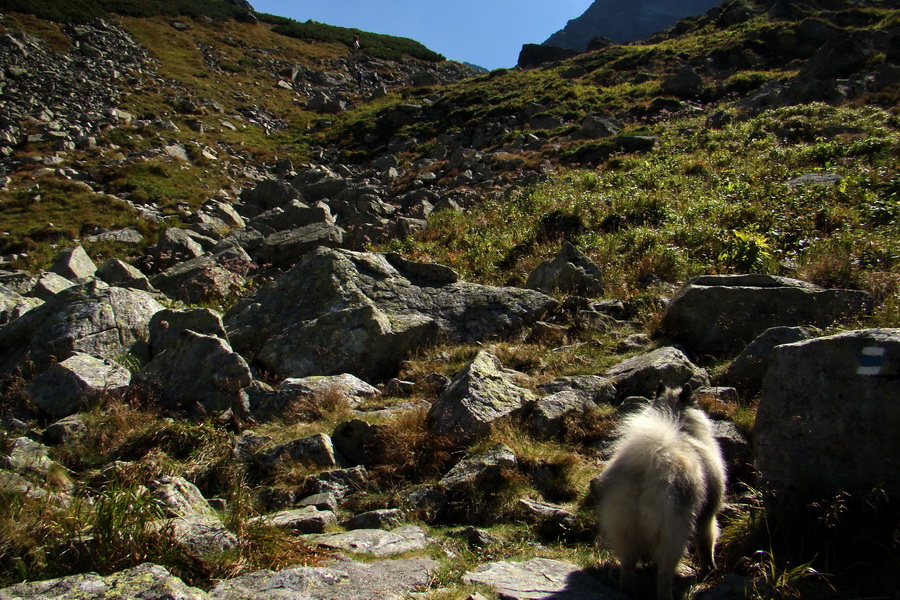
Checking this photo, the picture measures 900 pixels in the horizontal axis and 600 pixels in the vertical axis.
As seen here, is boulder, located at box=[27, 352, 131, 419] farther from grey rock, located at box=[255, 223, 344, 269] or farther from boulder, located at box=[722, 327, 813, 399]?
boulder, located at box=[722, 327, 813, 399]

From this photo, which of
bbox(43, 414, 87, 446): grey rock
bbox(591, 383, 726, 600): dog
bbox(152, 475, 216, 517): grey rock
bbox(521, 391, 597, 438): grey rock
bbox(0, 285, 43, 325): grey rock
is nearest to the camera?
bbox(591, 383, 726, 600): dog

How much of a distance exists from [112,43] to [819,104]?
39746 mm

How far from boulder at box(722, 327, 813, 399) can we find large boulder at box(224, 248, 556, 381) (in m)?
3.27

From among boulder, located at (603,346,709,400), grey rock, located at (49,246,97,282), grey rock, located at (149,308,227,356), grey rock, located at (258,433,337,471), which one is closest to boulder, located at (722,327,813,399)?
boulder, located at (603,346,709,400)

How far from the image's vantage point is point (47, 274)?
1056 centimetres

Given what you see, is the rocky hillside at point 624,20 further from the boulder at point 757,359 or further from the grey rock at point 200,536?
the grey rock at point 200,536

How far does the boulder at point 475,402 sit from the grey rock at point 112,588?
2941 mm

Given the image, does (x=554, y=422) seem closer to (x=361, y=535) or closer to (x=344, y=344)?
(x=361, y=535)

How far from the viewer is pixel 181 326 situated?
7.97m

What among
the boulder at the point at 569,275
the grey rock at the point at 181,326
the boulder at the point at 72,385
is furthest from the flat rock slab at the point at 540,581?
the boulder at the point at 569,275

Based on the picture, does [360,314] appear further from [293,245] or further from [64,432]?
[293,245]

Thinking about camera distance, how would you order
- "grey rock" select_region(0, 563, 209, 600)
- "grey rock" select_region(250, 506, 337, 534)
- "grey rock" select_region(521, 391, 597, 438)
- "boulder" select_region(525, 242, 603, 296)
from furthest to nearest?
"boulder" select_region(525, 242, 603, 296) < "grey rock" select_region(521, 391, 597, 438) < "grey rock" select_region(250, 506, 337, 534) < "grey rock" select_region(0, 563, 209, 600)

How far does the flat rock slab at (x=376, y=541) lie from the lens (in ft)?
12.0

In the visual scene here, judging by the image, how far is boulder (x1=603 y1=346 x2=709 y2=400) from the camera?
575 cm
